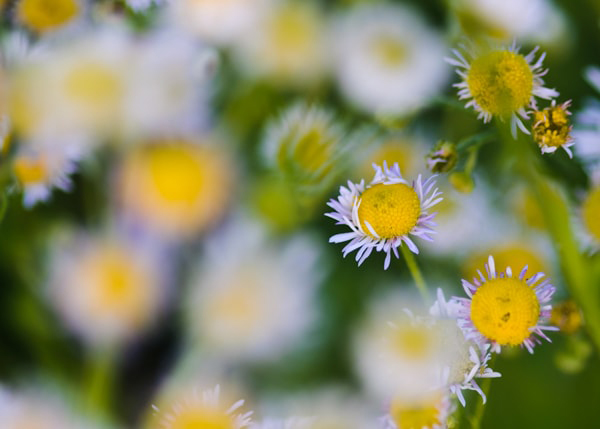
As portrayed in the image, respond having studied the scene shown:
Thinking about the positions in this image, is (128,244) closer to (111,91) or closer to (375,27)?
(111,91)

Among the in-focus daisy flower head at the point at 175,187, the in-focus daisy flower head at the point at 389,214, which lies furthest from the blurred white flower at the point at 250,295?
the in-focus daisy flower head at the point at 389,214

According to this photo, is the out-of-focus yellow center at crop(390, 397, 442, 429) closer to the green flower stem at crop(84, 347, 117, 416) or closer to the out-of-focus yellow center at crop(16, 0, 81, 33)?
the green flower stem at crop(84, 347, 117, 416)

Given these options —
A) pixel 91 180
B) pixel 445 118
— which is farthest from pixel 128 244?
pixel 445 118

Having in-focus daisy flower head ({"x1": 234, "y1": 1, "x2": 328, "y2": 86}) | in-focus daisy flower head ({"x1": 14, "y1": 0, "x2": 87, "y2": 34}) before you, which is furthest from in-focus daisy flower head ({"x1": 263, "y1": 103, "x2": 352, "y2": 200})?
in-focus daisy flower head ({"x1": 14, "y1": 0, "x2": 87, "y2": 34})

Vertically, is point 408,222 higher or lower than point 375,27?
lower

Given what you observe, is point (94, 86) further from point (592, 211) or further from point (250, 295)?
point (592, 211)

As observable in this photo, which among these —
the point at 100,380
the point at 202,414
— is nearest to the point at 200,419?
the point at 202,414
